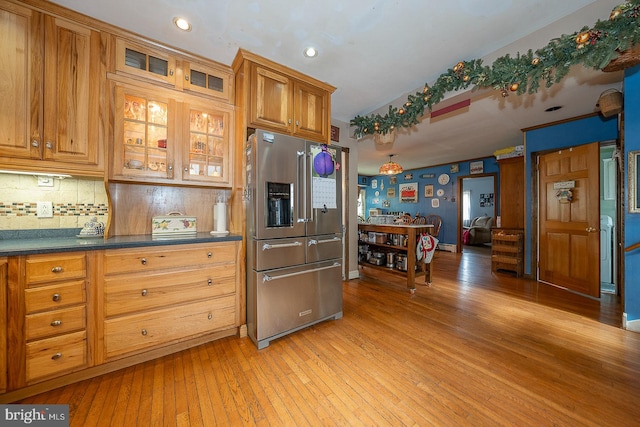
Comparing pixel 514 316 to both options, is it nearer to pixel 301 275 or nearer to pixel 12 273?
pixel 301 275

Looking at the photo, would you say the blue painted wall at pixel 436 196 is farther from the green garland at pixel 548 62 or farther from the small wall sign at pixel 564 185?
the green garland at pixel 548 62

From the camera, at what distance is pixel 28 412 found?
1.30 metres

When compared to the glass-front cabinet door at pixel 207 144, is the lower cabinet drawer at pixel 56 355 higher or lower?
lower

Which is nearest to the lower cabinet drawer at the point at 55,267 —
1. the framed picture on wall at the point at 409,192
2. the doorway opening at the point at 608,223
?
the doorway opening at the point at 608,223

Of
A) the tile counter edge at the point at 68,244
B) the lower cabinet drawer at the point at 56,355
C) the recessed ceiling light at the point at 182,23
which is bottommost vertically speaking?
the lower cabinet drawer at the point at 56,355

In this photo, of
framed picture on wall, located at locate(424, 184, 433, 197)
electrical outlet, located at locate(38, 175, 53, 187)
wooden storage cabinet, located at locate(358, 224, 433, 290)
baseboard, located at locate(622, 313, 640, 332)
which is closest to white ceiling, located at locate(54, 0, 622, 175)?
electrical outlet, located at locate(38, 175, 53, 187)

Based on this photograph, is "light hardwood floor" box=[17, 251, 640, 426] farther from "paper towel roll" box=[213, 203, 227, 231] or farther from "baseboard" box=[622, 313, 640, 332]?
"paper towel roll" box=[213, 203, 227, 231]

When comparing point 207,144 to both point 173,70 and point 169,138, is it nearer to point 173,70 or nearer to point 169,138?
point 169,138

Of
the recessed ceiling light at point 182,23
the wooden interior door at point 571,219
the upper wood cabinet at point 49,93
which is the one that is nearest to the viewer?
the upper wood cabinet at point 49,93

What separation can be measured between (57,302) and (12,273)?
27 centimetres

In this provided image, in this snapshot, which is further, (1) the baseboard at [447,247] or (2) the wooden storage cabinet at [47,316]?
(1) the baseboard at [447,247]

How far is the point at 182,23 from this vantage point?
71.0 inches

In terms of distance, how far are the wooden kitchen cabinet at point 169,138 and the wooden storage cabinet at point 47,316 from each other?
0.74m

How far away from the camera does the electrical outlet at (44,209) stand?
5.87 feet
